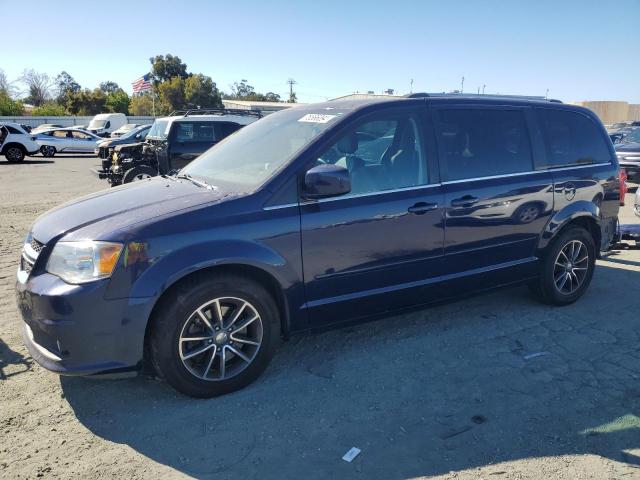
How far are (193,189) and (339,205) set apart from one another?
1056 millimetres

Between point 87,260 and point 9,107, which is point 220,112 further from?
point 9,107

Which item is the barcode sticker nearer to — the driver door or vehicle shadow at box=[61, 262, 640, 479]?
vehicle shadow at box=[61, 262, 640, 479]

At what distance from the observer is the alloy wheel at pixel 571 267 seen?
484 centimetres

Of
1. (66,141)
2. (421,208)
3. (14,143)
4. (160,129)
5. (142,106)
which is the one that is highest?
(142,106)

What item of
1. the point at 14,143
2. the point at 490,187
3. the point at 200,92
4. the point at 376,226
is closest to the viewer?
the point at 376,226

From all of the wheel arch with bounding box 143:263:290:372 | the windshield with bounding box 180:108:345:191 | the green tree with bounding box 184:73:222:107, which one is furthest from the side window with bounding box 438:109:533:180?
the green tree with bounding box 184:73:222:107

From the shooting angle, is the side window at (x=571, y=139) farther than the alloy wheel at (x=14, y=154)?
No

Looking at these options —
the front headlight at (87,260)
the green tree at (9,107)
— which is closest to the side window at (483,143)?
the front headlight at (87,260)

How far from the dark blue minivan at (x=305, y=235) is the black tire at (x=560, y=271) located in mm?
20

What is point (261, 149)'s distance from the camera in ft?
13.0

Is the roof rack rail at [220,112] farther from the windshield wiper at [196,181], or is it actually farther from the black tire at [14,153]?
the black tire at [14,153]

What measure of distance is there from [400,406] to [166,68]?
6836cm

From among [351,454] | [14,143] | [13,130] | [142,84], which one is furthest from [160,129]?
[142,84]

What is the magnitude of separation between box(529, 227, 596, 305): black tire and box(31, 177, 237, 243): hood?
312 centimetres
